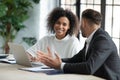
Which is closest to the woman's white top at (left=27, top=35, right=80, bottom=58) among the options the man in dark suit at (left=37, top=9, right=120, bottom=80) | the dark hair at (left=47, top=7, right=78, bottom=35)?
the dark hair at (left=47, top=7, right=78, bottom=35)

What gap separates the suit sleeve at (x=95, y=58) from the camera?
8.39 feet

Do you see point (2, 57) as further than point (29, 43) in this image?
No

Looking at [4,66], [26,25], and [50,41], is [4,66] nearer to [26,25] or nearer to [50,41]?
[50,41]

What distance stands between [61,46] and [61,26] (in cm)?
24

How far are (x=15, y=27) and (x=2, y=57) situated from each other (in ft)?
8.85

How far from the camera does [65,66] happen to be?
8.64 ft

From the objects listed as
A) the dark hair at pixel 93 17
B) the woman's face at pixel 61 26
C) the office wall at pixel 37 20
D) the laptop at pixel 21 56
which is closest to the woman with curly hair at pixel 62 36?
the woman's face at pixel 61 26

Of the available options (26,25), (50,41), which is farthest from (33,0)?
(50,41)

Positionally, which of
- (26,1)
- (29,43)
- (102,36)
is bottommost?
(29,43)

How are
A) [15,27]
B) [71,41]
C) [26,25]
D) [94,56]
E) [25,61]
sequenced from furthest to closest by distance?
[26,25] → [15,27] → [71,41] → [25,61] → [94,56]

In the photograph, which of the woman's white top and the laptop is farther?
the woman's white top

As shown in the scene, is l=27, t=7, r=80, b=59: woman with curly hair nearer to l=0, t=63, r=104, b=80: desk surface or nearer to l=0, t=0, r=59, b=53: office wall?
l=0, t=63, r=104, b=80: desk surface

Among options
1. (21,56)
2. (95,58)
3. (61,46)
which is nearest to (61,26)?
(61,46)

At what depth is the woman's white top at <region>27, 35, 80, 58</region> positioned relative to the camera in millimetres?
3814
